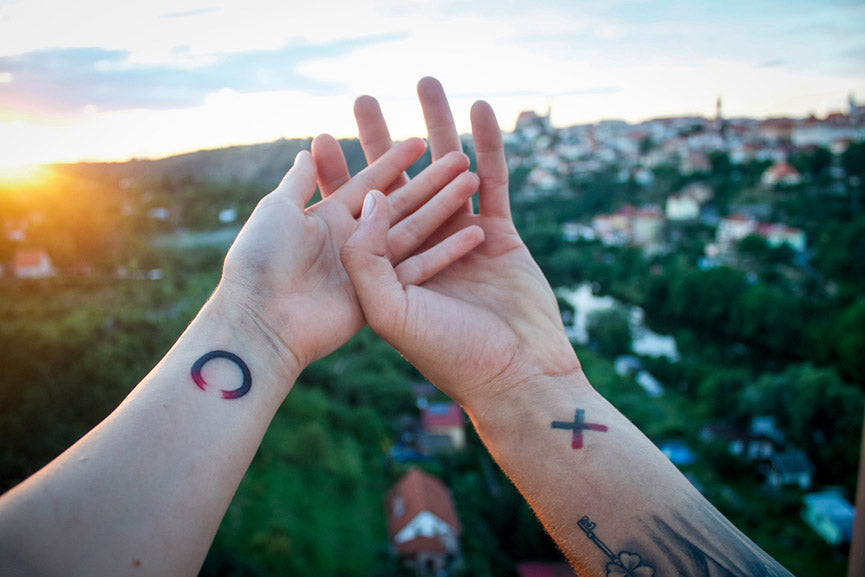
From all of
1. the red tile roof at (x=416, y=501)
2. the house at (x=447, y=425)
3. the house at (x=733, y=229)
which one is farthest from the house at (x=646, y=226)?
the red tile roof at (x=416, y=501)

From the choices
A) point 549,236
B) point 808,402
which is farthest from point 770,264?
point 808,402

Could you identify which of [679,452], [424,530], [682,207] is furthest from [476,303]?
[682,207]

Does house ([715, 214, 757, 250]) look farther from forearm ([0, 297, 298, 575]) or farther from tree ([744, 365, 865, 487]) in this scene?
forearm ([0, 297, 298, 575])

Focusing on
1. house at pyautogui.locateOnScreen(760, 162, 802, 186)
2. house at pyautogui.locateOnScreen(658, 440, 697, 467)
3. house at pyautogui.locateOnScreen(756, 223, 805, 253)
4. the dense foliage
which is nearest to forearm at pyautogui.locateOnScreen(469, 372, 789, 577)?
the dense foliage

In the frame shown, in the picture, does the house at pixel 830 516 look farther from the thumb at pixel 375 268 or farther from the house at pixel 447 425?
the thumb at pixel 375 268

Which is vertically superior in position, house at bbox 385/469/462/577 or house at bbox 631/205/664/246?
house at bbox 385/469/462/577

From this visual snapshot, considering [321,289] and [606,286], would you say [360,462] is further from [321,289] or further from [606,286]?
[606,286]

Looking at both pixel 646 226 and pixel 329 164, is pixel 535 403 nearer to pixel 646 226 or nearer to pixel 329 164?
pixel 329 164
